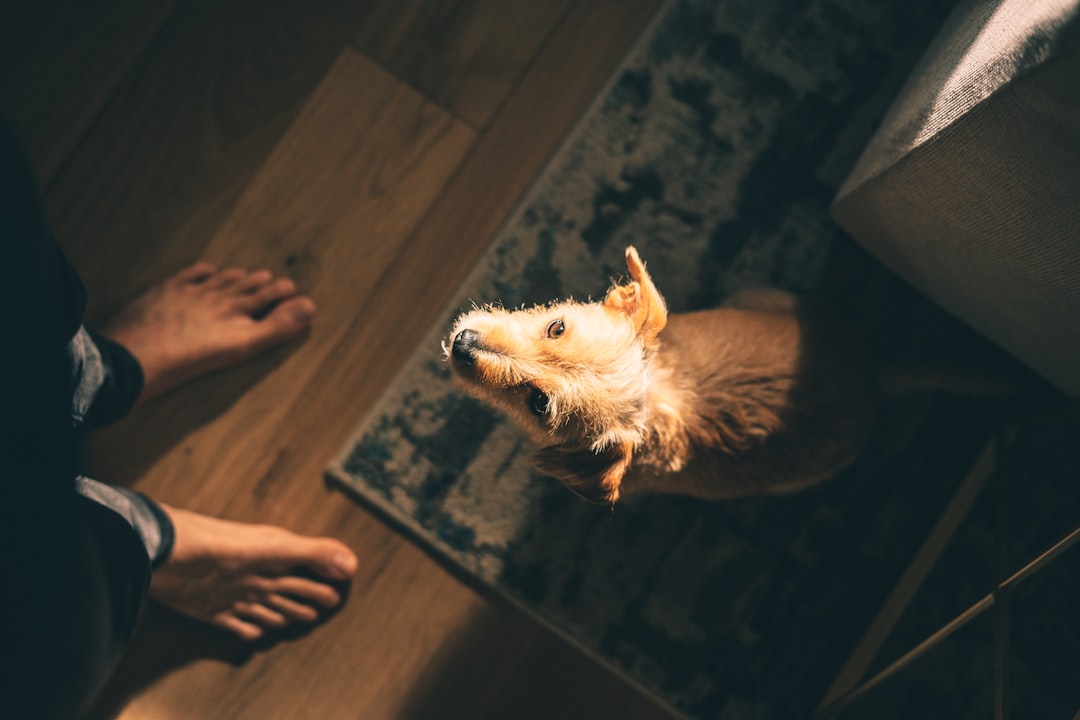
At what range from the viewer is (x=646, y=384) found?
1141 mm

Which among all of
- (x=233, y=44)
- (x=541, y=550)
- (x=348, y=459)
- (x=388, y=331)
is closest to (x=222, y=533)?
(x=348, y=459)

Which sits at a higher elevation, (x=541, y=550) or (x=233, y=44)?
(x=233, y=44)

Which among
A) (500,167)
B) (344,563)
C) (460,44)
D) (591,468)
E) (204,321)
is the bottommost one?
(344,563)

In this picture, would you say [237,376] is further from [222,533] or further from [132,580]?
[132,580]

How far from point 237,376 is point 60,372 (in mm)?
730

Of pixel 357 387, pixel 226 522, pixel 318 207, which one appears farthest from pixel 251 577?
pixel 318 207

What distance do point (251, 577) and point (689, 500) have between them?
3.01ft

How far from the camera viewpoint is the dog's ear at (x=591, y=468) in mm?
1013

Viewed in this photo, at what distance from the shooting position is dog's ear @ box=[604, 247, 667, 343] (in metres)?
1.05

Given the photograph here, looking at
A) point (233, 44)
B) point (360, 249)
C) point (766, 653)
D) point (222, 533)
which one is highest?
point (233, 44)

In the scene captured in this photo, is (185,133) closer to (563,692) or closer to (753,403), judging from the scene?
(753,403)

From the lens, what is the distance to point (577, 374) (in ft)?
3.43

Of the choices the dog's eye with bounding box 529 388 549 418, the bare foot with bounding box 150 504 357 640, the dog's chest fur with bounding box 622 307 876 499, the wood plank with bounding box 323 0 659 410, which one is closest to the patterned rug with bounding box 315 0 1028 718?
the wood plank with bounding box 323 0 659 410

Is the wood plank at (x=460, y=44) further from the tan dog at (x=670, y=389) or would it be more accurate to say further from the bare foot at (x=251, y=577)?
the bare foot at (x=251, y=577)
